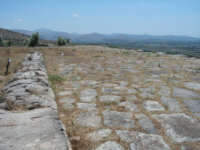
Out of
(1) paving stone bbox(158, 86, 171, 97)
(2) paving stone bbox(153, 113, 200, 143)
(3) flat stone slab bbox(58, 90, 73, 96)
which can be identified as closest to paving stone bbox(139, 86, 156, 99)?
(1) paving stone bbox(158, 86, 171, 97)

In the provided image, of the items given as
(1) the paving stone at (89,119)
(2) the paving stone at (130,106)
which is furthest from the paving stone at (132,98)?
(1) the paving stone at (89,119)

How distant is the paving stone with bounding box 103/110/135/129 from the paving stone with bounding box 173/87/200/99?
1371 mm

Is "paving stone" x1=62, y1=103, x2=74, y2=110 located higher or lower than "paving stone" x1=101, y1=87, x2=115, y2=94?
lower

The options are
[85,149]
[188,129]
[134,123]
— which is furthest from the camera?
[134,123]

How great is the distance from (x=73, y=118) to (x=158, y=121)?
118 centimetres

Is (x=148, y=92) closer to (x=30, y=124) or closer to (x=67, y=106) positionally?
(x=67, y=106)

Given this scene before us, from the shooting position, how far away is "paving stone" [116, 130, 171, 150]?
1.54 metres

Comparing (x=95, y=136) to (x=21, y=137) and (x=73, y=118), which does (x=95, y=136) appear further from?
(x=21, y=137)

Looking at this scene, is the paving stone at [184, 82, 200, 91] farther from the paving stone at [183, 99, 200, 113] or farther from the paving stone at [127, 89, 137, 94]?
the paving stone at [127, 89, 137, 94]

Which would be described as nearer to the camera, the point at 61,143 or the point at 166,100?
the point at 61,143

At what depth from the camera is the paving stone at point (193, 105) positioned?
233cm

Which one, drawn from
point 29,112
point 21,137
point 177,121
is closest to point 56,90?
point 29,112

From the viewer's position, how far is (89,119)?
6.81 ft

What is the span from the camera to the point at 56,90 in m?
3.14
